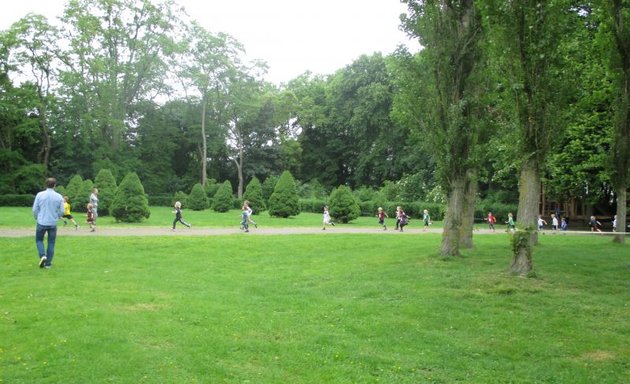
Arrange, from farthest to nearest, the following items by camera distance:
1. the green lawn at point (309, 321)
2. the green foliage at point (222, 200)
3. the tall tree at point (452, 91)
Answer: the green foliage at point (222, 200), the tall tree at point (452, 91), the green lawn at point (309, 321)

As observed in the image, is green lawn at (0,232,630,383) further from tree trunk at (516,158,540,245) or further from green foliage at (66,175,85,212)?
green foliage at (66,175,85,212)

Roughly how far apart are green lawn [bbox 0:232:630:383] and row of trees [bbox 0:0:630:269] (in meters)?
2.40

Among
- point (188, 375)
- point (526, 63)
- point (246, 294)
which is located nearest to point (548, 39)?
point (526, 63)

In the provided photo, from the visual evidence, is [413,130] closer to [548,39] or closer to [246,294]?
[548,39]

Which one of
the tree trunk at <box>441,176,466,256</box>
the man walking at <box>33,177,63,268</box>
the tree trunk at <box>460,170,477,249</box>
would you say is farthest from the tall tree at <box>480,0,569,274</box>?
the man walking at <box>33,177,63,268</box>

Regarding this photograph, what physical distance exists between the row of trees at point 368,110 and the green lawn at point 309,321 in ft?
7.86

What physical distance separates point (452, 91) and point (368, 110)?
38495 mm

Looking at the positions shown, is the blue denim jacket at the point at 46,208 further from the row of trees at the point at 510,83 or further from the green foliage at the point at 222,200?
the green foliage at the point at 222,200

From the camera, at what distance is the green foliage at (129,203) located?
26.0 metres

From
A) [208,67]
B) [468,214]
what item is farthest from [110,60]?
[468,214]

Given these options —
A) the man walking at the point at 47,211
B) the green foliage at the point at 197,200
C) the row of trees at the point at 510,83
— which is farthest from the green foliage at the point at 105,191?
the row of trees at the point at 510,83

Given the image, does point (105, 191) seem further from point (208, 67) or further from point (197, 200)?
point (208, 67)

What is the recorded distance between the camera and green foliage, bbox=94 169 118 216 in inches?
1246

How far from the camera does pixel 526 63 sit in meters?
11.2
